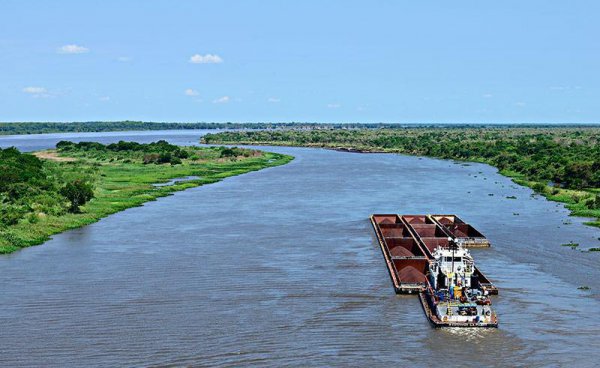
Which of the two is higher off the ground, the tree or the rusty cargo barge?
the tree

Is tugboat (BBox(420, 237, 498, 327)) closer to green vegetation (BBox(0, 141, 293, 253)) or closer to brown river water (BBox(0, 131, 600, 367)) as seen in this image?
brown river water (BBox(0, 131, 600, 367))

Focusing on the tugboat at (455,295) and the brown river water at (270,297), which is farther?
the tugboat at (455,295)

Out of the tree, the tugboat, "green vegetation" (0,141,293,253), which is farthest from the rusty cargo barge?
the tree

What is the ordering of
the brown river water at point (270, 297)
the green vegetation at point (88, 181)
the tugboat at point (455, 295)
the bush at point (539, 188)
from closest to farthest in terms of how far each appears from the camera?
the brown river water at point (270, 297) < the tugboat at point (455, 295) < the green vegetation at point (88, 181) < the bush at point (539, 188)

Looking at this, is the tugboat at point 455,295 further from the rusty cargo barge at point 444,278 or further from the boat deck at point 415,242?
the boat deck at point 415,242

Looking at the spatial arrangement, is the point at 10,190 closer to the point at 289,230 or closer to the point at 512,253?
the point at 289,230

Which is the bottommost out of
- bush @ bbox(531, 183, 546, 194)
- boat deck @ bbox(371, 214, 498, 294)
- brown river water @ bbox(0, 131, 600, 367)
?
brown river water @ bbox(0, 131, 600, 367)

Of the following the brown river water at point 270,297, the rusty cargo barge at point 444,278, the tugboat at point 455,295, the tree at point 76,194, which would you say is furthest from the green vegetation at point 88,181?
the tugboat at point 455,295
